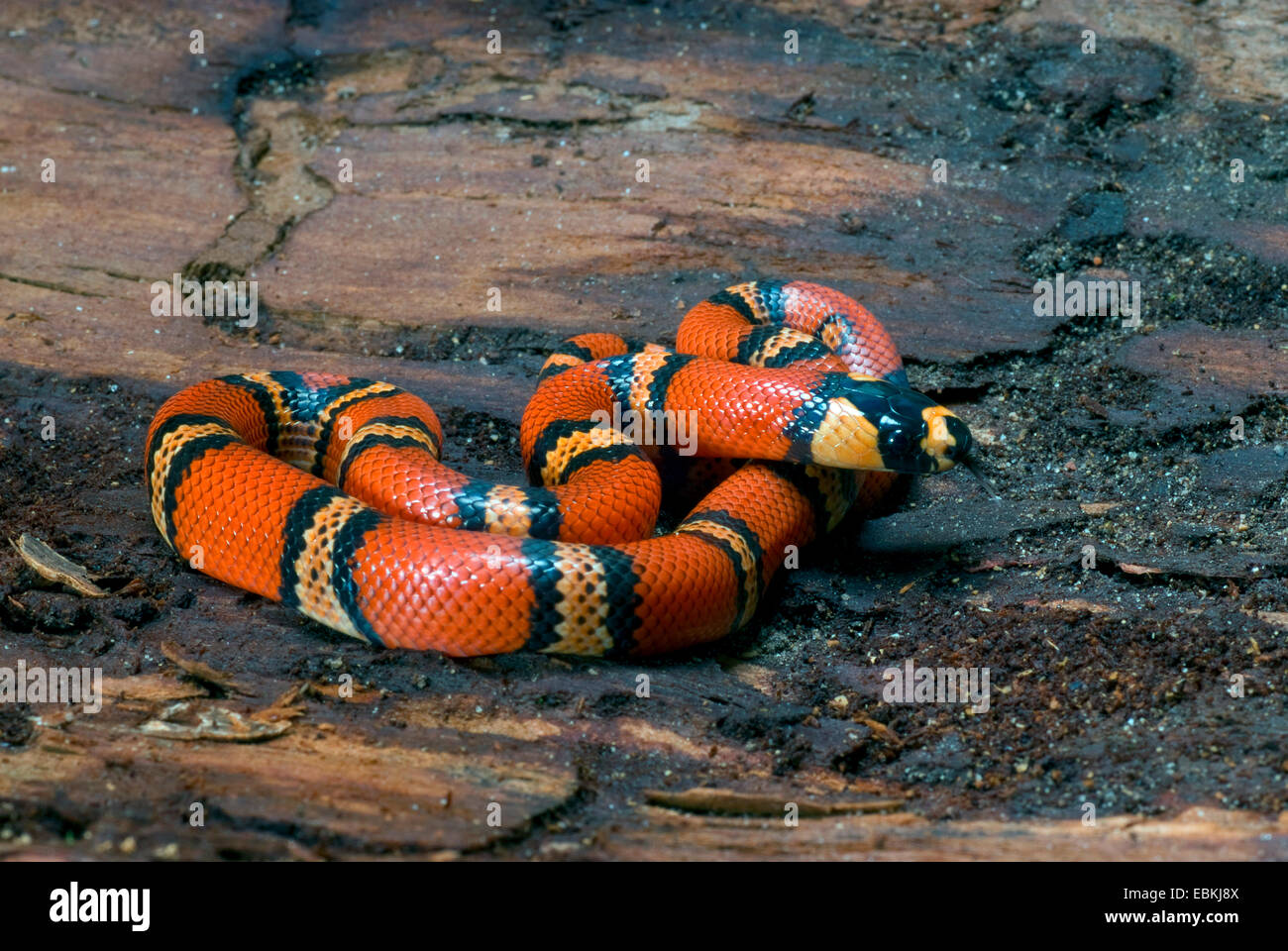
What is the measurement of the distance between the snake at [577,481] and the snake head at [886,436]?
0.01m

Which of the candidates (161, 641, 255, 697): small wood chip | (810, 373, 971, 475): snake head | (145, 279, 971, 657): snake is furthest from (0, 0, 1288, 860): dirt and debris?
(810, 373, 971, 475): snake head

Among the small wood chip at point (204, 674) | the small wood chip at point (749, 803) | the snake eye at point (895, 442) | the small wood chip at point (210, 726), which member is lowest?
the small wood chip at point (749, 803)

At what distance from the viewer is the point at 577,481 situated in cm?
638

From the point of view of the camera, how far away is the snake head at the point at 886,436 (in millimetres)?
6562

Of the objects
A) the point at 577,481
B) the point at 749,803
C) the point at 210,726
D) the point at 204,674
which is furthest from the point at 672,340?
the point at 210,726

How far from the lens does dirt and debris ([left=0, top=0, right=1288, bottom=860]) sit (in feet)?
14.8

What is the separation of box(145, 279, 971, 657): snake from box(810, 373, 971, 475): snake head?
11 millimetres

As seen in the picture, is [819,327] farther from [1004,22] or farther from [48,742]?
[48,742]

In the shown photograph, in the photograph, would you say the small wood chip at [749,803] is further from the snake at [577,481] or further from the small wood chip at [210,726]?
the small wood chip at [210,726]

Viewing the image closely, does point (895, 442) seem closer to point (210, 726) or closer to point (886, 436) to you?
point (886, 436)

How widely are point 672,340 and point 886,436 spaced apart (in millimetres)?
2126

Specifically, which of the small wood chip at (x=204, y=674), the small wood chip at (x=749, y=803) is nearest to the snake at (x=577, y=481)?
the small wood chip at (x=204, y=674)

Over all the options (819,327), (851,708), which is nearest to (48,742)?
(851,708)

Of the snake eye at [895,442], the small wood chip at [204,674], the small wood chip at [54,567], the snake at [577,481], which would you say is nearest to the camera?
the small wood chip at [204,674]
